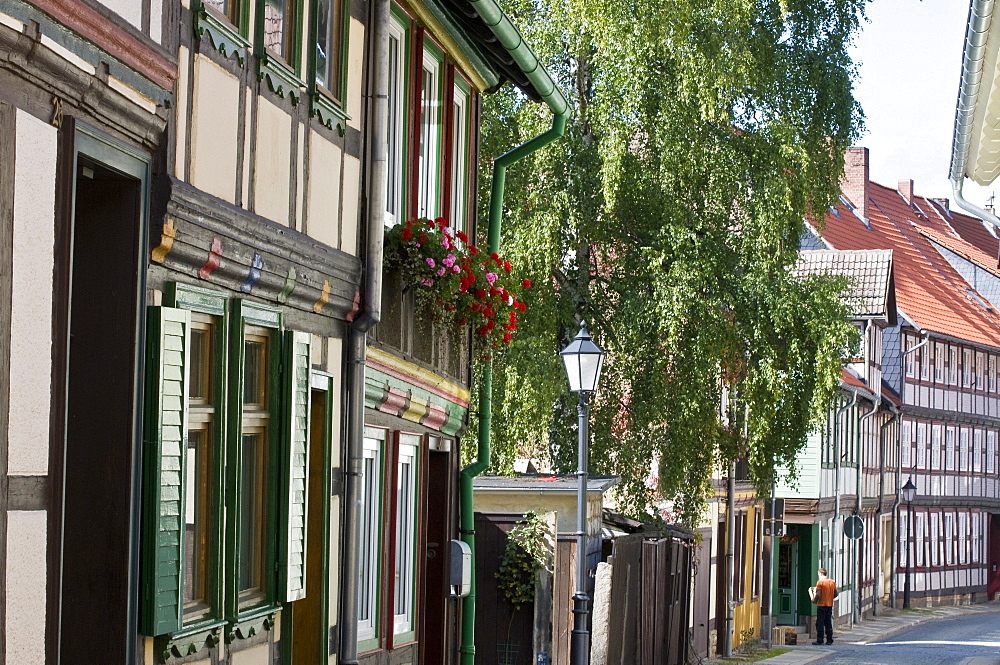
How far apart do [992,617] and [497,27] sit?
113 ft

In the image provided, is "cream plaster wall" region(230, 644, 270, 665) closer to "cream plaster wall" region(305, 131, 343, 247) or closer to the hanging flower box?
"cream plaster wall" region(305, 131, 343, 247)

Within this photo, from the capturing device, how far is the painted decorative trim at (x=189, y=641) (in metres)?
6.02

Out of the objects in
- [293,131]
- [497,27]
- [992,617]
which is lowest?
[992,617]

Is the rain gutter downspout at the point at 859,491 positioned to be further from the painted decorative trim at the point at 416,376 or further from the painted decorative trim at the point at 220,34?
the painted decorative trim at the point at 220,34

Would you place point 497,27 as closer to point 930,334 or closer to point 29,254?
point 29,254

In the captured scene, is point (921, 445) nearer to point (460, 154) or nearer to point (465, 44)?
point (460, 154)

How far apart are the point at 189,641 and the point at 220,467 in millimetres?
698

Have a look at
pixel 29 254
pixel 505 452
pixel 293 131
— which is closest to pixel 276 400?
pixel 293 131

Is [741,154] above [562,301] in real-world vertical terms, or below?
above

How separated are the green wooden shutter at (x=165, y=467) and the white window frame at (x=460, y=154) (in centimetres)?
588

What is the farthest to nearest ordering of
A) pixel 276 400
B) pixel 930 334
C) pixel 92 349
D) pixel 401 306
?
1. pixel 930 334
2. pixel 401 306
3. pixel 276 400
4. pixel 92 349

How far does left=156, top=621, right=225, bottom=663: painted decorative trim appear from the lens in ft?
19.7

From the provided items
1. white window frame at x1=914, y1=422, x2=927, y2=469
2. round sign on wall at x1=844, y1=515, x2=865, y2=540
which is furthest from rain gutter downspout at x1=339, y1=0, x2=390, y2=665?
white window frame at x1=914, y1=422, x2=927, y2=469

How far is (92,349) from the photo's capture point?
5648 mm
